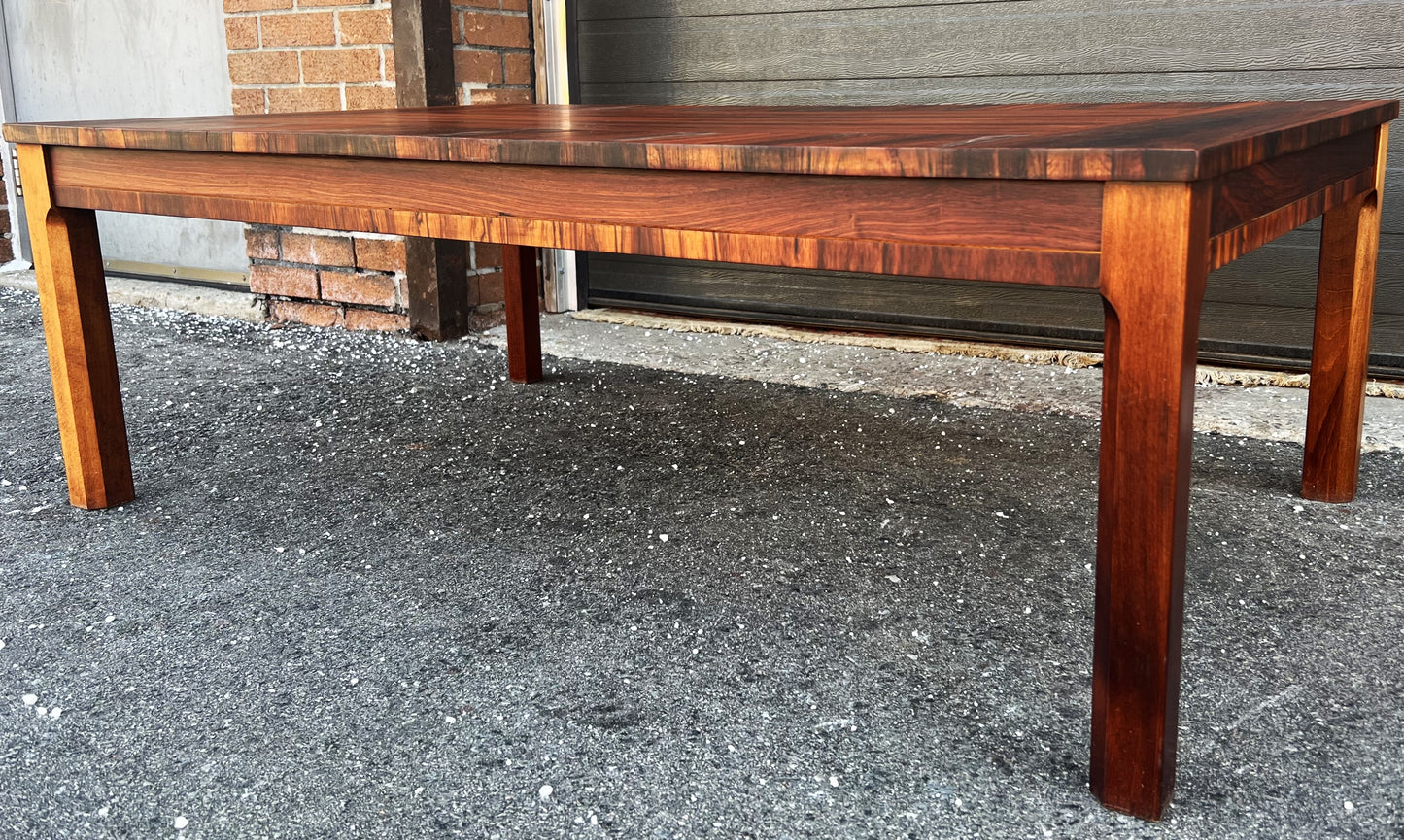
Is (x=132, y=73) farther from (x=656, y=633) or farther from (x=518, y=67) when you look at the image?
(x=656, y=633)

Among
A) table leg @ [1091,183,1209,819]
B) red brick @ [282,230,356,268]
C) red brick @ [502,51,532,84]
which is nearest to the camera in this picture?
table leg @ [1091,183,1209,819]

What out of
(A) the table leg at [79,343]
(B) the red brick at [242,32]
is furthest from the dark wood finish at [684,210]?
(B) the red brick at [242,32]

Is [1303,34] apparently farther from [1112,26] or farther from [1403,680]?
[1403,680]

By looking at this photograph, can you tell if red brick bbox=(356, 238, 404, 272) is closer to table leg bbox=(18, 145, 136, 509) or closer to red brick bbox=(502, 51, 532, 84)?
red brick bbox=(502, 51, 532, 84)

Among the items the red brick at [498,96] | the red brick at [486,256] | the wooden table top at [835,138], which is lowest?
the red brick at [486,256]

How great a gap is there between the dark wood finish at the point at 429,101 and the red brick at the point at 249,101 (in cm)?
53

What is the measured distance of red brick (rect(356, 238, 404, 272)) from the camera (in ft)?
10.6

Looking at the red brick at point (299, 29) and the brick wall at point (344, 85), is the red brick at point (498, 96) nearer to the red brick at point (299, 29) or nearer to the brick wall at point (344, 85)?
the brick wall at point (344, 85)

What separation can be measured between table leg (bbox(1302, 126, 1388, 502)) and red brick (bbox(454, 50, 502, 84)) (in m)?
2.13

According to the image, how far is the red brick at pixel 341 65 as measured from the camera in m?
3.10

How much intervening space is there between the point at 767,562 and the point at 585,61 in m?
2.04

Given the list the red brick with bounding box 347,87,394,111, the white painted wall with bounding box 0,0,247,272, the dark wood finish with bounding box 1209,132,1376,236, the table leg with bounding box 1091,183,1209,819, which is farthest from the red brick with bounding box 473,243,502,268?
the table leg with bounding box 1091,183,1209,819

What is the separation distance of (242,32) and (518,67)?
81 cm

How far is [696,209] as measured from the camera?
1.21 meters
